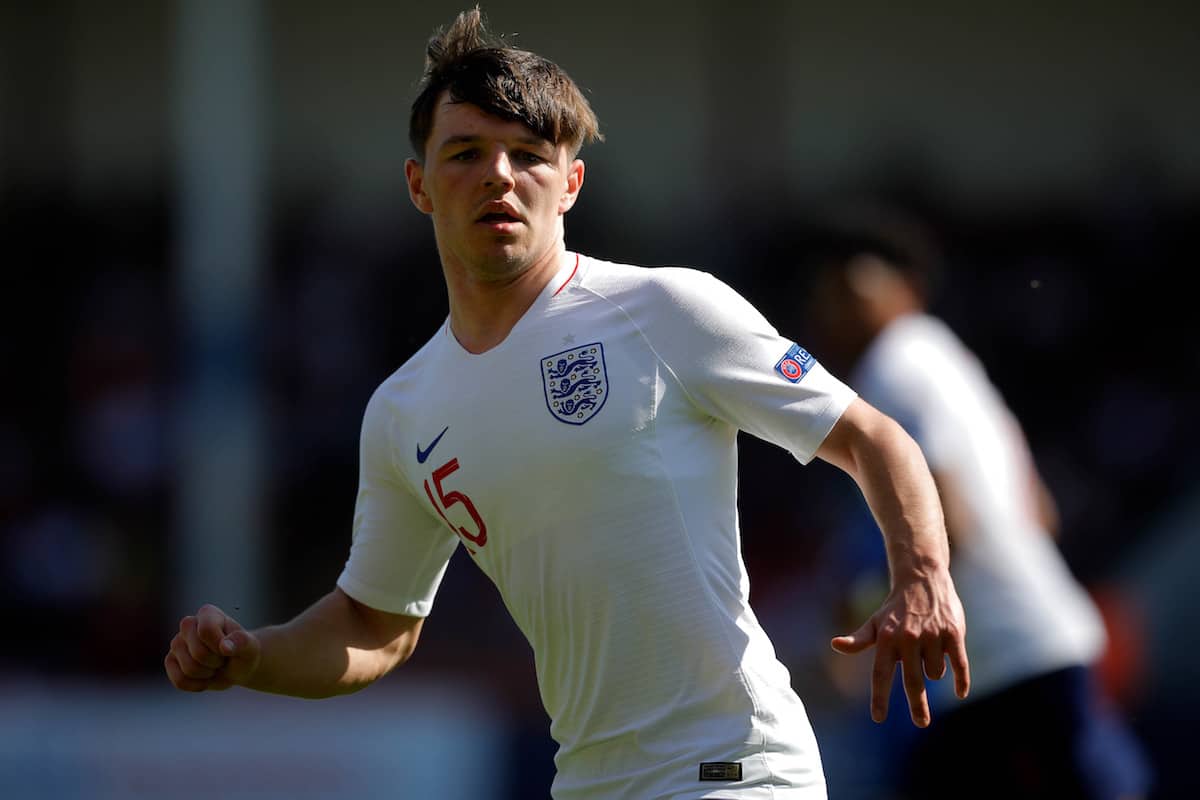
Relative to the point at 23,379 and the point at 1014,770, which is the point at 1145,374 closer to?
the point at 1014,770

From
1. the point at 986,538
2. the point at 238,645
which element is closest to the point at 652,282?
the point at 238,645

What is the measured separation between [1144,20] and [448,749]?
7664 mm

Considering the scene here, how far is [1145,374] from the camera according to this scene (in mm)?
10508

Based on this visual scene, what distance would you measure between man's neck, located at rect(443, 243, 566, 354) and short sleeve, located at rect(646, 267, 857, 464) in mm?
270

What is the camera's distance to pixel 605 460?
299cm

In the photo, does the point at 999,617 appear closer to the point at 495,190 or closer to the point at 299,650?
the point at 299,650

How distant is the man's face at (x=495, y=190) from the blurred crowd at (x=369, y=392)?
18.3 feet

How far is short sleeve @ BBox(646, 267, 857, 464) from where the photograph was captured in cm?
294

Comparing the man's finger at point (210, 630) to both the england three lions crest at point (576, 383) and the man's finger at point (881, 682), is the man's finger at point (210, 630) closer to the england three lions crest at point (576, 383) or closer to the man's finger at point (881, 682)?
the england three lions crest at point (576, 383)

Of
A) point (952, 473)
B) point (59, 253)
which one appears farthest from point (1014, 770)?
point (59, 253)

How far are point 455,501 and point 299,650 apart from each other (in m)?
0.49

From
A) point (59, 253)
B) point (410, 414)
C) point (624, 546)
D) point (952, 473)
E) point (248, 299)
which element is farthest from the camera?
point (59, 253)

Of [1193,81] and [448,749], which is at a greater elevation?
[1193,81]

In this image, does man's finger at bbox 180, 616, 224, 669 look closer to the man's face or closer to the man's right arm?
the man's right arm
